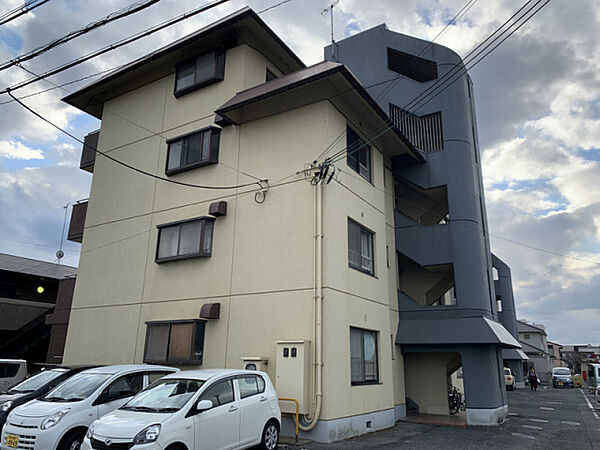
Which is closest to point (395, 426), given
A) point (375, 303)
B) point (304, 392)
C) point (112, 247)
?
point (375, 303)

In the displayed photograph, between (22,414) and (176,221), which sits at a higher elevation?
(176,221)

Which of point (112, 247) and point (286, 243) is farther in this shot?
point (112, 247)

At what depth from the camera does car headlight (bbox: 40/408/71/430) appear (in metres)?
6.82

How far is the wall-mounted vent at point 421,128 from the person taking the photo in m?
15.5

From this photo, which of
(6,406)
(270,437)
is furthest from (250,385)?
(6,406)

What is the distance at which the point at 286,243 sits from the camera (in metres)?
10.8

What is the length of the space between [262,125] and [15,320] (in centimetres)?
1763

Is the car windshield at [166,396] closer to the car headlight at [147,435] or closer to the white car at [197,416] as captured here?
the white car at [197,416]

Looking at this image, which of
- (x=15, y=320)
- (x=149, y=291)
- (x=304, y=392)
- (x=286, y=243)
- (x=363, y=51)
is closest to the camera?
(x=304, y=392)

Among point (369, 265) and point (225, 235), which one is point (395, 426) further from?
point (225, 235)

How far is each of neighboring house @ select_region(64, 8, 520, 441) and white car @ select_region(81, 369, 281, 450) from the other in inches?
71.2

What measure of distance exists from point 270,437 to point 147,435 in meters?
2.73

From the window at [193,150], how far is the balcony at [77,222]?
4.85 meters

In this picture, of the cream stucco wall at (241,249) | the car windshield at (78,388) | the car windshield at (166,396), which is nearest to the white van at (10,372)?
the cream stucco wall at (241,249)
